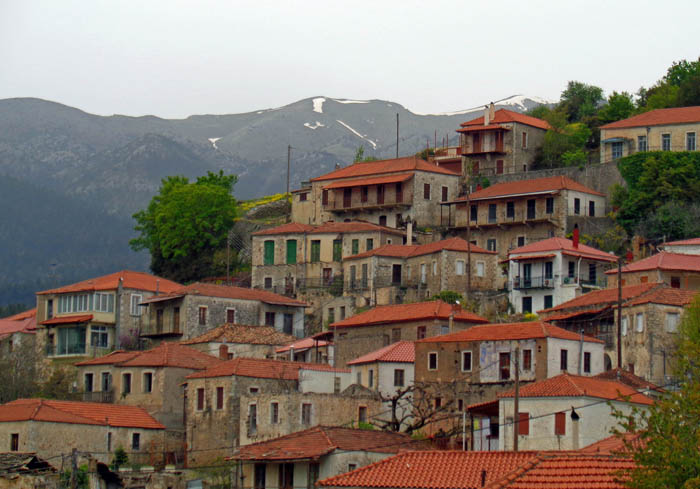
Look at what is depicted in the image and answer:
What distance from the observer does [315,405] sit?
6412 centimetres

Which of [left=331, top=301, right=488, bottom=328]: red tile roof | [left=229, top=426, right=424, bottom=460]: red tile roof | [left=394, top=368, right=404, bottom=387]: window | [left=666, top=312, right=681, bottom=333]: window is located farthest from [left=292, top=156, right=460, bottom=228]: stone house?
[left=229, top=426, right=424, bottom=460]: red tile roof

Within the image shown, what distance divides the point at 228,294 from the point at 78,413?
1903 cm

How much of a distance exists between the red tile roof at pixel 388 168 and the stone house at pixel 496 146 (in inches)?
159

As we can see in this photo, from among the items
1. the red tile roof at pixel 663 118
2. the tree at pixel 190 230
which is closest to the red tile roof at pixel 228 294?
the tree at pixel 190 230

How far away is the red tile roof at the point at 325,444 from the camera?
53188 millimetres

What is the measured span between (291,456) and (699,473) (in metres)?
25.4

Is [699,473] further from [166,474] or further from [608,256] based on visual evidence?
[608,256]

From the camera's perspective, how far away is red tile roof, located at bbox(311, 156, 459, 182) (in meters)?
98.7

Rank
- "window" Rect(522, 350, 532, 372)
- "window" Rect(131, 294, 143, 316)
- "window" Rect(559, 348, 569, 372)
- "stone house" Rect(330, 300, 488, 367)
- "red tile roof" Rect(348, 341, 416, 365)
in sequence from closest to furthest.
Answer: "window" Rect(522, 350, 532, 372), "window" Rect(559, 348, 569, 372), "red tile roof" Rect(348, 341, 416, 365), "stone house" Rect(330, 300, 488, 367), "window" Rect(131, 294, 143, 316)

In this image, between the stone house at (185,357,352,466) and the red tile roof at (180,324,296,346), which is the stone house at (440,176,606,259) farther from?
the stone house at (185,357,352,466)

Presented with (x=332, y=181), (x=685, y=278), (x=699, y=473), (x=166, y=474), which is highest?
(x=332, y=181)

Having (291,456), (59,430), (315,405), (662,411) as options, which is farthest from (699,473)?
(59,430)

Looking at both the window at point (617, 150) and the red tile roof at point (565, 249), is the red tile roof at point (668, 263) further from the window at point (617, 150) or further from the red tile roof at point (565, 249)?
the window at point (617, 150)

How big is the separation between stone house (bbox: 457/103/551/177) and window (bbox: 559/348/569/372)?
40.2 m
